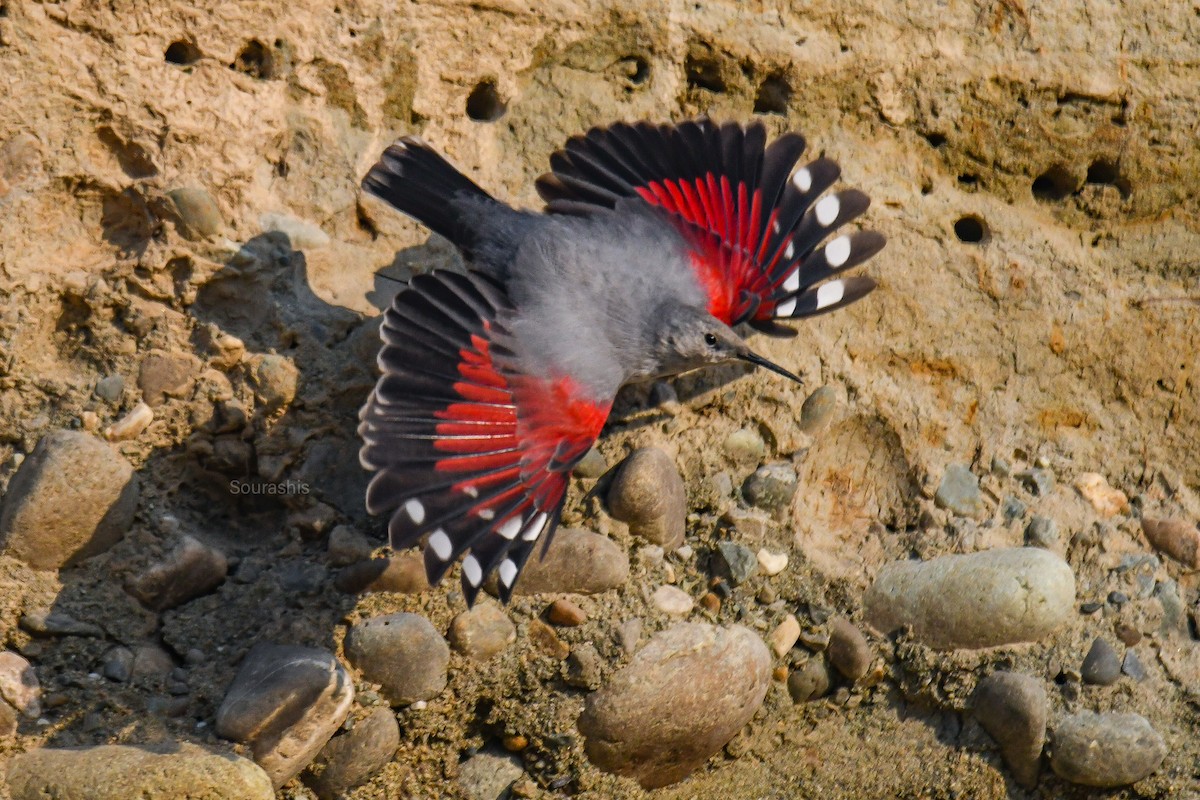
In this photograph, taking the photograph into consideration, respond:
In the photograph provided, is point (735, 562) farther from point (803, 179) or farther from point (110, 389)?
point (110, 389)

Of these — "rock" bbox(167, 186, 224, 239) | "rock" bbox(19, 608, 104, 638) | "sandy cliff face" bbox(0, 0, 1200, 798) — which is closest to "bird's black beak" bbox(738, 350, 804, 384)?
"sandy cliff face" bbox(0, 0, 1200, 798)

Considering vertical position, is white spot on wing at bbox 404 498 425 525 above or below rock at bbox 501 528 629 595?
above

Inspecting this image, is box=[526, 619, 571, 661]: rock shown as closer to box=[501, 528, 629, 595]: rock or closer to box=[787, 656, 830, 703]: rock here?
box=[501, 528, 629, 595]: rock

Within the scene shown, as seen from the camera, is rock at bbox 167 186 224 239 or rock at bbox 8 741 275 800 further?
rock at bbox 167 186 224 239

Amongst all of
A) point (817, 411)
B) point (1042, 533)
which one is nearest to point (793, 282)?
point (817, 411)

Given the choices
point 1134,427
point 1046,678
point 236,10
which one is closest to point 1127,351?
point 1134,427

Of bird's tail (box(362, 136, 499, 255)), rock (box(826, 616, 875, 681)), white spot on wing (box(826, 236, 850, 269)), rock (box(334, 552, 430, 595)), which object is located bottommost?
rock (box(826, 616, 875, 681))
